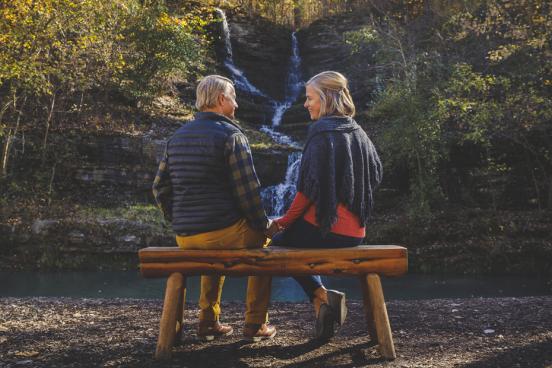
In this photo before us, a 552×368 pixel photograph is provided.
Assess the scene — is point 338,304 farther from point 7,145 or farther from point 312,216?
point 7,145

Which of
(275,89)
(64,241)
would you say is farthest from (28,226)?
(275,89)

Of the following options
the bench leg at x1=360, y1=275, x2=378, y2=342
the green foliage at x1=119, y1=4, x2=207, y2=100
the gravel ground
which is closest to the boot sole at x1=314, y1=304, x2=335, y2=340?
the gravel ground

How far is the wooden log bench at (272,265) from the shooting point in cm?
384

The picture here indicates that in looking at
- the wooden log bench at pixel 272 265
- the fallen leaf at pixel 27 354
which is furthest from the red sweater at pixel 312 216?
the fallen leaf at pixel 27 354

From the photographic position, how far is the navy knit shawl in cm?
387

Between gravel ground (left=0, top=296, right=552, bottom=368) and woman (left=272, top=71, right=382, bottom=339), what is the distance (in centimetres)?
50

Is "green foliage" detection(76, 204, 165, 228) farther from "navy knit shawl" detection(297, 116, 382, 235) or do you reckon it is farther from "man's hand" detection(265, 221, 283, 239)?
"navy knit shawl" detection(297, 116, 382, 235)

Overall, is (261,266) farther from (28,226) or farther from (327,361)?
(28,226)

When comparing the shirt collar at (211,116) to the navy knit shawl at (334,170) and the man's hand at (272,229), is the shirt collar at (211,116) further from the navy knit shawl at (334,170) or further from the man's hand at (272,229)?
the man's hand at (272,229)

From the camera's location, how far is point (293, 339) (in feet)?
14.9

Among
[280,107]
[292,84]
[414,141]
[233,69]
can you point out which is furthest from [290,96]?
[414,141]

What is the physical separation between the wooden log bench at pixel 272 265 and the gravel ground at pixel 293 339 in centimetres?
26

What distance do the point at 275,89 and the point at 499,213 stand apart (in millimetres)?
12471

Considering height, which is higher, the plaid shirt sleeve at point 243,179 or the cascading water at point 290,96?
the cascading water at point 290,96
